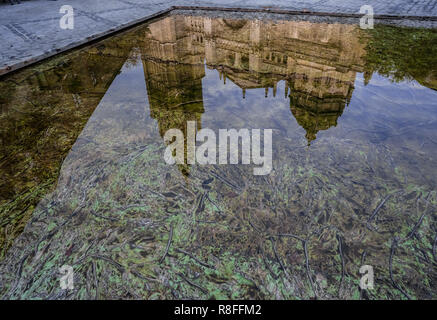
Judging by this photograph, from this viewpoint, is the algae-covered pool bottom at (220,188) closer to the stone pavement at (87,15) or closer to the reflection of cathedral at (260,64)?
the reflection of cathedral at (260,64)

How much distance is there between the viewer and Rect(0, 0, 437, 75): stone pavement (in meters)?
7.93

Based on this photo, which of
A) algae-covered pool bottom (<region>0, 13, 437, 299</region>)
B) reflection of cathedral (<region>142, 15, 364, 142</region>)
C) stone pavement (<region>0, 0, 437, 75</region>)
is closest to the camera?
algae-covered pool bottom (<region>0, 13, 437, 299</region>)

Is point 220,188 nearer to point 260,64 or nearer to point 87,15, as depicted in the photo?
point 260,64

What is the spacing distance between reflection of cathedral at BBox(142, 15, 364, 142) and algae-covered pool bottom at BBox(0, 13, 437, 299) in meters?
0.07

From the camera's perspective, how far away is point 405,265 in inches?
98.0

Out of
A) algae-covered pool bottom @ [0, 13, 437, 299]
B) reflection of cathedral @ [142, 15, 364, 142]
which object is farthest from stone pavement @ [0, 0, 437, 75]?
reflection of cathedral @ [142, 15, 364, 142]

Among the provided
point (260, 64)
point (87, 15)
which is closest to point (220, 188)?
point (260, 64)

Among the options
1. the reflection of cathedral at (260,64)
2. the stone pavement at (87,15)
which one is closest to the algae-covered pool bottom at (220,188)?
the reflection of cathedral at (260,64)

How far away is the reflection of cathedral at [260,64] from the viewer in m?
5.26

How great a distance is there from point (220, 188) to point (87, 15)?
1425cm

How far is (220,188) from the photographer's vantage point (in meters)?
3.39

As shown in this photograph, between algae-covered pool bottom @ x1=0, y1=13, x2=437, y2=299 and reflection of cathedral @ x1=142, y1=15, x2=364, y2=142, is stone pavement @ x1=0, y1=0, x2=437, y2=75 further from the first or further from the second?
reflection of cathedral @ x1=142, y1=15, x2=364, y2=142

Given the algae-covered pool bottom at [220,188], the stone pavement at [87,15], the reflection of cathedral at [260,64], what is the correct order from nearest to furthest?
the algae-covered pool bottom at [220,188]
the reflection of cathedral at [260,64]
the stone pavement at [87,15]

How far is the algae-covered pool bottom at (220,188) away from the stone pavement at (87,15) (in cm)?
208
